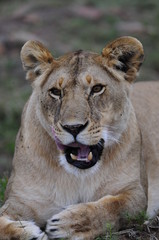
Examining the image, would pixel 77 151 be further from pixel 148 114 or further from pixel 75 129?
pixel 148 114

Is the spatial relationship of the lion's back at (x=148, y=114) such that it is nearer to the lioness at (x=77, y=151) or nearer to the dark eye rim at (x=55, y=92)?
the lioness at (x=77, y=151)

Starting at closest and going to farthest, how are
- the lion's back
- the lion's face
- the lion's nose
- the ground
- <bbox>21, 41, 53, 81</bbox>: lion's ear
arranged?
the lion's nose, the lion's face, <bbox>21, 41, 53, 81</bbox>: lion's ear, the lion's back, the ground

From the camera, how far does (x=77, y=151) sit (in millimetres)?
4797

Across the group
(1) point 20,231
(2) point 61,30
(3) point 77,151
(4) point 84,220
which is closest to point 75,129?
(3) point 77,151

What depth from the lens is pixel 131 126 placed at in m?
5.46

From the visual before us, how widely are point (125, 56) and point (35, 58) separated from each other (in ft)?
1.97

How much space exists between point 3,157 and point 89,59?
4270mm

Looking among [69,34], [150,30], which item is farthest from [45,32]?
[150,30]

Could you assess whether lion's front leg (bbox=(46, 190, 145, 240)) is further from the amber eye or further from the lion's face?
the amber eye

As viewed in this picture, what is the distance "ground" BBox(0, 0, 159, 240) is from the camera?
10.6m

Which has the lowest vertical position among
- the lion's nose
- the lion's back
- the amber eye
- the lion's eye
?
the lion's back

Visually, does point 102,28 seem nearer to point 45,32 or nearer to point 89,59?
point 45,32

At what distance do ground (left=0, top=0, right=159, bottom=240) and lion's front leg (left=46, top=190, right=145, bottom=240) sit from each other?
15.4 ft

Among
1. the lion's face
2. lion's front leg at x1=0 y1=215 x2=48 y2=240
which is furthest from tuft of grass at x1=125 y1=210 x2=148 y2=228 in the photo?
lion's front leg at x1=0 y1=215 x2=48 y2=240
